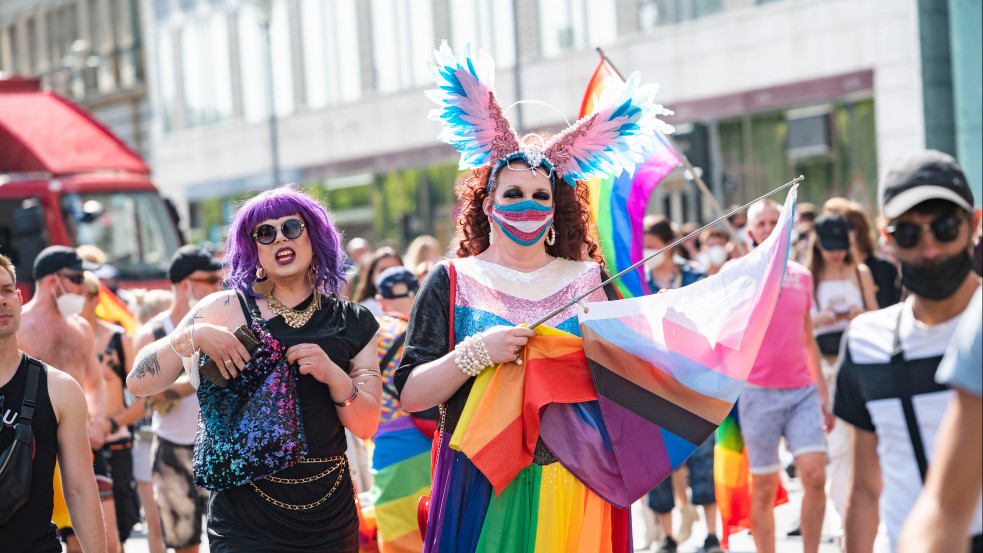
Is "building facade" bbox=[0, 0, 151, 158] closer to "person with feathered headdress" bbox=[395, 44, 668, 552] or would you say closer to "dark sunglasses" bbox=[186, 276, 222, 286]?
"dark sunglasses" bbox=[186, 276, 222, 286]

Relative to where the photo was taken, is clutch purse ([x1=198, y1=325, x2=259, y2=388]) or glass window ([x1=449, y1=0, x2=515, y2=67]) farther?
glass window ([x1=449, y1=0, x2=515, y2=67])

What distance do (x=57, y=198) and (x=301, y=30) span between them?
1883cm

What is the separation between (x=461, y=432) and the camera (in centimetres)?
426

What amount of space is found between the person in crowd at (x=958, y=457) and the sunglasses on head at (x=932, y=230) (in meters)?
0.60

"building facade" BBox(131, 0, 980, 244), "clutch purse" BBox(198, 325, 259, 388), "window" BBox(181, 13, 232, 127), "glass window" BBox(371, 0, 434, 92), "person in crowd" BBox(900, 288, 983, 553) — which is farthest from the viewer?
"window" BBox(181, 13, 232, 127)

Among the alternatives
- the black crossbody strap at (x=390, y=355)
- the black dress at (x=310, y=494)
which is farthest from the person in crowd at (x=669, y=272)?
the black dress at (x=310, y=494)

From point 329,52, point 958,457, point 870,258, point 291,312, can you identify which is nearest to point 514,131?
point 291,312

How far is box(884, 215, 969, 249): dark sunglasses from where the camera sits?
2961 millimetres

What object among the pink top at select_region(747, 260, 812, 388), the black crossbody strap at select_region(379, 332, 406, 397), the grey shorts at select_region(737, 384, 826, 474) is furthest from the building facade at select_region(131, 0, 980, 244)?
the black crossbody strap at select_region(379, 332, 406, 397)

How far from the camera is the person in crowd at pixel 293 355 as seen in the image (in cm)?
429

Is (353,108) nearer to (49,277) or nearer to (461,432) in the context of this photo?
(49,277)

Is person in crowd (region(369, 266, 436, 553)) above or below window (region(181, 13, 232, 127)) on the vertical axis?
below

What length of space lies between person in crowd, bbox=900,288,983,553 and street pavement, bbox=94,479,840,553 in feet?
18.5

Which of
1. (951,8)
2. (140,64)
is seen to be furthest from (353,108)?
(951,8)
